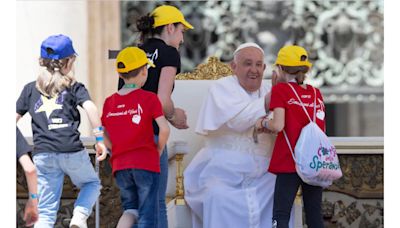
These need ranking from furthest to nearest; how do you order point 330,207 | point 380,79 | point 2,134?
point 380,79 < point 330,207 < point 2,134

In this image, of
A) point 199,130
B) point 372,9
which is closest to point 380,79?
point 372,9

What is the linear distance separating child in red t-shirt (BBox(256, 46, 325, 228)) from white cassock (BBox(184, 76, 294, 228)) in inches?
13.4

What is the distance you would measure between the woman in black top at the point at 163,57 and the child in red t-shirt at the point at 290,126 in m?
0.59

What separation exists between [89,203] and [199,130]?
41.2 inches

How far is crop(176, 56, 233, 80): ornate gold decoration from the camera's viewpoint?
8.27 m

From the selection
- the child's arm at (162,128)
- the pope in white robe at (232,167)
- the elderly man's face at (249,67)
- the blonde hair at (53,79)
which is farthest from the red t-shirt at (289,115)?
the blonde hair at (53,79)

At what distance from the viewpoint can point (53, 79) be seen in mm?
6496

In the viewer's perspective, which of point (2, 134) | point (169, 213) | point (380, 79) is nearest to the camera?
point (2, 134)

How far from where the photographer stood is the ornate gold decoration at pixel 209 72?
8266 millimetres

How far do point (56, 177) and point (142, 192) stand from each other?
1.78ft

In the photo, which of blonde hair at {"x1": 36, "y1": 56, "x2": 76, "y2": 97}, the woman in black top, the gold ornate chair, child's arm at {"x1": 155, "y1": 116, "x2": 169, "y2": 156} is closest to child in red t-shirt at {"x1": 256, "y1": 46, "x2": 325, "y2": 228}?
the gold ornate chair

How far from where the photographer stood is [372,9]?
12414 mm

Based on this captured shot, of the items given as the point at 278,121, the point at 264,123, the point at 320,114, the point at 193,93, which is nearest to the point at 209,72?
the point at 193,93
